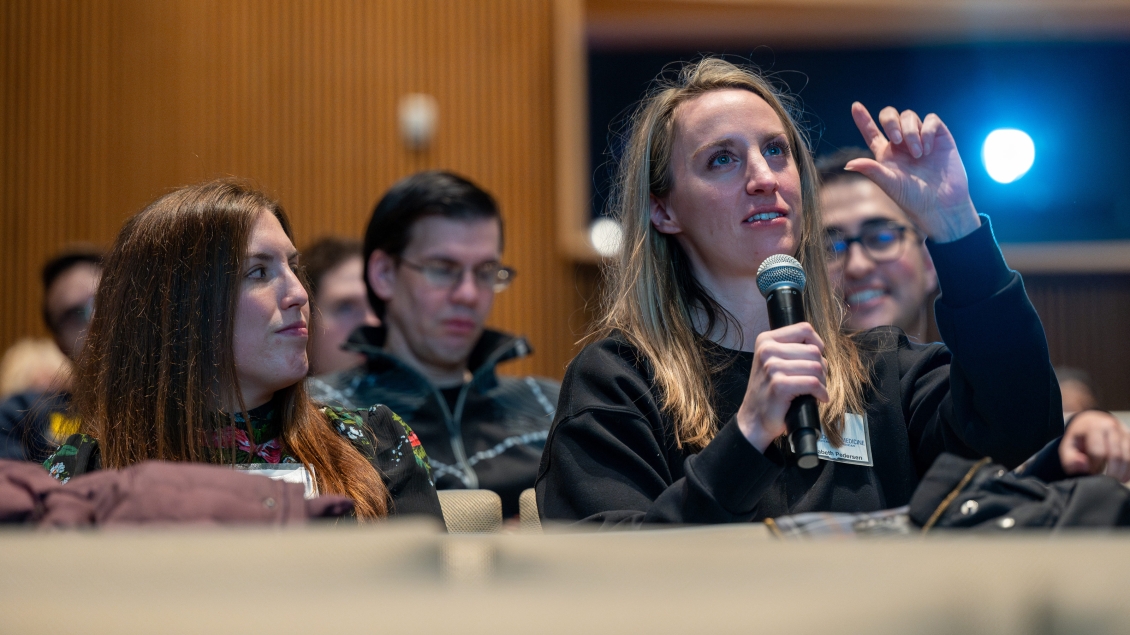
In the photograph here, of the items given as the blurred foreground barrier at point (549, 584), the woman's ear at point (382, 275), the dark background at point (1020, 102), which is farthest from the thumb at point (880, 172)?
the dark background at point (1020, 102)

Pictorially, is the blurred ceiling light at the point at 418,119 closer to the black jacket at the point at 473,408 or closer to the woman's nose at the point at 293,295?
the black jacket at the point at 473,408

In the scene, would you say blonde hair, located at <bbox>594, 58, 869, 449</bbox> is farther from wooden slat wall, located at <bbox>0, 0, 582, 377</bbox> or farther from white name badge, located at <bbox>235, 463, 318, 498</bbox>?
wooden slat wall, located at <bbox>0, 0, 582, 377</bbox>

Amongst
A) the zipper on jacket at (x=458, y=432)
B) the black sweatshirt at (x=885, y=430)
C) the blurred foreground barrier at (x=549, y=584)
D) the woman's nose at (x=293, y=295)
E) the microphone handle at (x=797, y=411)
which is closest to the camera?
the blurred foreground barrier at (x=549, y=584)

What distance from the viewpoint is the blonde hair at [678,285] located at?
4.96 feet

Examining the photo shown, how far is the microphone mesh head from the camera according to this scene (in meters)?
1.35

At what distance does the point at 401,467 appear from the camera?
1.74m

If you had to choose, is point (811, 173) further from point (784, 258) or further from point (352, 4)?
point (352, 4)

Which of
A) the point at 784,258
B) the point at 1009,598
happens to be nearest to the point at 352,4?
the point at 784,258

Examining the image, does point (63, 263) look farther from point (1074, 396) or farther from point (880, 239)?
point (1074, 396)

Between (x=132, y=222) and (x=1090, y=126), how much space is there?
388 cm

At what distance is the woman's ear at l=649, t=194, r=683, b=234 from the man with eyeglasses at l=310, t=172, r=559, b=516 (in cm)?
107

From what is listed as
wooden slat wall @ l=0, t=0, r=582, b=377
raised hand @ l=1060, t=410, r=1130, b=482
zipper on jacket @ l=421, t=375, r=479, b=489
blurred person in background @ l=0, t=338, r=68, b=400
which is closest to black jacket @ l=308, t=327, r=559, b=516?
zipper on jacket @ l=421, t=375, r=479, b=489

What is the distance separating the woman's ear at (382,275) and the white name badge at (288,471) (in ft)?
4.15

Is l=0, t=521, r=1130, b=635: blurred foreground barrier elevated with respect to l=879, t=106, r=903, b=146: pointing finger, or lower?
lower
